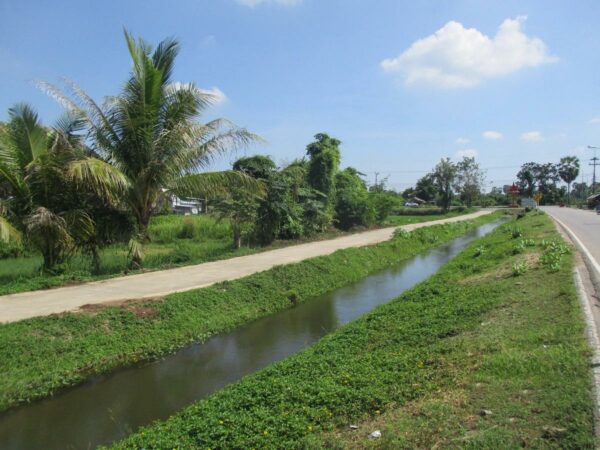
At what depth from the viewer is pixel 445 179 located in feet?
192

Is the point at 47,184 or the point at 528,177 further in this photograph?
the point at 528,177

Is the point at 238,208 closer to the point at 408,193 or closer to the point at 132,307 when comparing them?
the point at 132,307

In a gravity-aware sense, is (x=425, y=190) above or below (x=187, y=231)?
above

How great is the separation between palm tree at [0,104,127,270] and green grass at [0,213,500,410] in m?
3.61

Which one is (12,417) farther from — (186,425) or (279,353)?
(279,353)

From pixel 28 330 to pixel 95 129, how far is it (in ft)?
20.8

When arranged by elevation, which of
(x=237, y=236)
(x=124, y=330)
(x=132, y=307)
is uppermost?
(x=237, y=236)

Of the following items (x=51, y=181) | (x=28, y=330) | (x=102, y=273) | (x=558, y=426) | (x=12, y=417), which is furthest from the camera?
(x=102, y=273)

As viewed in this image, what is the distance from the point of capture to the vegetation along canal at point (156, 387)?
5688 millimetres

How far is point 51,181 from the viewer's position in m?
11.5

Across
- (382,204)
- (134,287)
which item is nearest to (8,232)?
(134,287)

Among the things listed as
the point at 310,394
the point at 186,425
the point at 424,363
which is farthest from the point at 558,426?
the point at 186,425

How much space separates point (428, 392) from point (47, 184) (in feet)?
35.0

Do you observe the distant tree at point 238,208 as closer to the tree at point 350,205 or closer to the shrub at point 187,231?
the shrub at point 187,231
